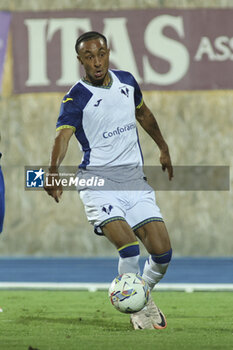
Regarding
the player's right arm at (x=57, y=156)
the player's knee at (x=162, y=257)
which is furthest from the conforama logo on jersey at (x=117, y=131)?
the player's knee at (x=162, y=257)

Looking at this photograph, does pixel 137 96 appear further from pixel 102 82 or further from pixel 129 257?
pixel 129 257

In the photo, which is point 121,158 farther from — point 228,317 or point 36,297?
point 36,297

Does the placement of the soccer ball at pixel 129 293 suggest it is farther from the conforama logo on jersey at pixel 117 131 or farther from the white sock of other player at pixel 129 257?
the conforama logo on jersey at pixel 117 131

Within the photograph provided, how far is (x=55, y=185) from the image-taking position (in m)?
6.44

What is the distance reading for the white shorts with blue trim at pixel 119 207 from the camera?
267 inches

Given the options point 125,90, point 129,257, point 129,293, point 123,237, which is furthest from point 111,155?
point 129,293

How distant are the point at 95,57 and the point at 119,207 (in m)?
1.15

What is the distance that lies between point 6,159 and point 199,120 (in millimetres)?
3297

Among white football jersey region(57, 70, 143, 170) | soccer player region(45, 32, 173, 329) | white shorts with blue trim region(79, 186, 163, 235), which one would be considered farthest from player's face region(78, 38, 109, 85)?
white shorts with blue trim region(79, 186, 163, 235)

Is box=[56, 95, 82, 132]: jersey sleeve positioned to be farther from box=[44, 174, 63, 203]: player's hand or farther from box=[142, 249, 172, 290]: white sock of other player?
box=[142, 249, 172, 290]: white sock of other player

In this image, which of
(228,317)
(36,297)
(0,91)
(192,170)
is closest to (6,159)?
(0,91)

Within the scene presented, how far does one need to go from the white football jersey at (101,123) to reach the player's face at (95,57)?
0.12 metres

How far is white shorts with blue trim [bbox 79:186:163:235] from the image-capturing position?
6.78m

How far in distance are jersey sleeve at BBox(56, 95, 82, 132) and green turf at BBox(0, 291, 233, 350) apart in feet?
5.09
